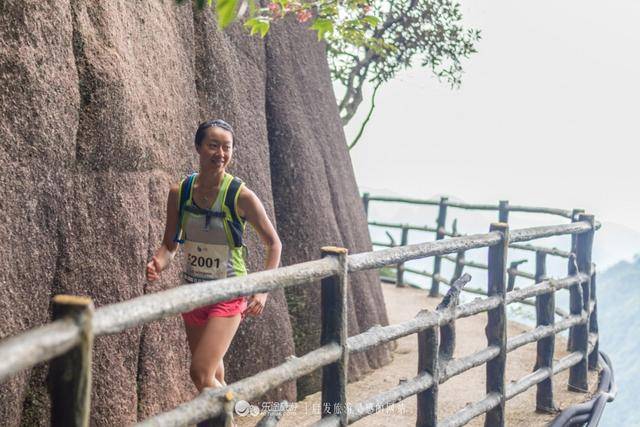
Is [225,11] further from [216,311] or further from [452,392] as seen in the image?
[452,392]

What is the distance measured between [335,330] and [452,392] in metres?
3.30

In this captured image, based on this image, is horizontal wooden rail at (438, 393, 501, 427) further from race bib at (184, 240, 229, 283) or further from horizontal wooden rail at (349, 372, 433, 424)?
race bib at (184, 240, 229, 283)

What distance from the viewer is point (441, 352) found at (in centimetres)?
472

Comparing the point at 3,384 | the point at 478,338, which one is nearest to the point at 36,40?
the point at 3,384

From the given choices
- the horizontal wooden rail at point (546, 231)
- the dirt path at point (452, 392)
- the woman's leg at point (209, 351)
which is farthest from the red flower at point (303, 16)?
the woman's leg at point (209, 351)

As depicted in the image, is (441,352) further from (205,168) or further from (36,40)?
(36,40)

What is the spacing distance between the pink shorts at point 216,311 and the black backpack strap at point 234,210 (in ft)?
0.91

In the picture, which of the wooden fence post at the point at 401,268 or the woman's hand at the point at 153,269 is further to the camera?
the wooden fence post at the point at 401,268

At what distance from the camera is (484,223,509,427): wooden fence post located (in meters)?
5.19

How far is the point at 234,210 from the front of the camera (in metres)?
3.70

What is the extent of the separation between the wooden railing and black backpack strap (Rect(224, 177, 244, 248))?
41 cm

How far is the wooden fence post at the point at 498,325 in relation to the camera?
5191 millimetres

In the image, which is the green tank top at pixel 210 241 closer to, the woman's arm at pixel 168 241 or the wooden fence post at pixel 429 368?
the woman's arm at pixel 168 241

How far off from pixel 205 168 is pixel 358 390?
3126 millimetres
